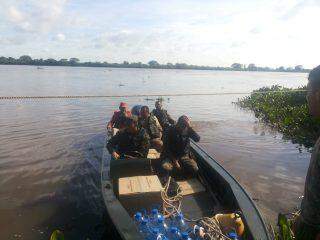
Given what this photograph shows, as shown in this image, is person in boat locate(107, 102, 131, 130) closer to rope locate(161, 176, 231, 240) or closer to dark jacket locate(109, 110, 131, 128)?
dark jacket locate(109, 110, 131, 128)

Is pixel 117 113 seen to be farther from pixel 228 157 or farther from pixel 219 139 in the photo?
pixel 219 139

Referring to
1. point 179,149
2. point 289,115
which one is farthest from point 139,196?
point 289,115

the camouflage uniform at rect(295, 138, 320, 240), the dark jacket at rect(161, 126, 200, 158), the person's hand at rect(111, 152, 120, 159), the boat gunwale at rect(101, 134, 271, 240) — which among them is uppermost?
the camouflage uniform at rect(295, 138, 320, 240)

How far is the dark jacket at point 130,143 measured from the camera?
7105mm

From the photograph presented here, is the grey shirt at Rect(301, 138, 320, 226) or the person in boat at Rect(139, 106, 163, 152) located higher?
the grey shirt at Rect(301, 138, 320, 226)

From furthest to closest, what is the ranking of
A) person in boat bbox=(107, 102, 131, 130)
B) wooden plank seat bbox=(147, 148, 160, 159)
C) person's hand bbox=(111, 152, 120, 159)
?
person in boat bbox=(107, 102, 131, 130) → wooden plank seat bbox=(147, 148, 160, 159) → person's hand bbox=(111, 152, 120, 159)

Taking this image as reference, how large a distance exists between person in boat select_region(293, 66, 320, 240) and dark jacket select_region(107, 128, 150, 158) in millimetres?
5082

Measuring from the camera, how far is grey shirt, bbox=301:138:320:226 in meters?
1.97

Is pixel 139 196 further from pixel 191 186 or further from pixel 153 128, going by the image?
pixel 153 128

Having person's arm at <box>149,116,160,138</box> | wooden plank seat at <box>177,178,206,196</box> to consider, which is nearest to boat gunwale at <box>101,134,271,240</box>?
wooden plank seat at <box>177,178,206,196</box>

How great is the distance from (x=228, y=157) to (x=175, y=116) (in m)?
9.67

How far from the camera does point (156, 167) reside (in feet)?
24.3

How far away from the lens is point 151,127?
389 inches

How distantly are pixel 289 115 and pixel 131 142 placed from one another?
12.4 metres
